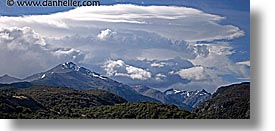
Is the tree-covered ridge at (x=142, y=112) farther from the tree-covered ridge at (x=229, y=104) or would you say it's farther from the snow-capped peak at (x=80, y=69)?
the snow-capped peak at (x=80, y=69)

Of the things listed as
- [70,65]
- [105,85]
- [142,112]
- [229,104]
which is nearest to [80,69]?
[70,65]

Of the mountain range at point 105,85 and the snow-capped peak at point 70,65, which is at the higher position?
the snow-capped peak at point 70,65

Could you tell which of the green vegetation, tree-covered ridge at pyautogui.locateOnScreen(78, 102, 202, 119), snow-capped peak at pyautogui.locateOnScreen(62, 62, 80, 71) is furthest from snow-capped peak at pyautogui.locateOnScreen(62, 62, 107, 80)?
tree-covered ridge at pyautogui.locateOnScreen(78, 102, 202, 119)

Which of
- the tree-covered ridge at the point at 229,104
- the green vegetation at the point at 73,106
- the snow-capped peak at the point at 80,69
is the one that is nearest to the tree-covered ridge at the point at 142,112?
the green vegetation at the point at 73,106

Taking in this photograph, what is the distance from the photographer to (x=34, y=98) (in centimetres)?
744

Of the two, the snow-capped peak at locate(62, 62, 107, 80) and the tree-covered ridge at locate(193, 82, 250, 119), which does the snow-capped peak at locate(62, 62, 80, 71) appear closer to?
the snow-capped peak at locate(62, 62, 107, 80)

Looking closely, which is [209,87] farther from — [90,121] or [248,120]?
[90,121]

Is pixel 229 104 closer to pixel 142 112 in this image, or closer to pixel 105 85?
pixel 142 112

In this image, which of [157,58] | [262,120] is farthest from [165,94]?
[262,120]

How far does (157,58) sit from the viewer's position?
7414 mm

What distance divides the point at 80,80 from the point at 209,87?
3.04 feet

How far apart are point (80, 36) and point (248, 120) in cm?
134

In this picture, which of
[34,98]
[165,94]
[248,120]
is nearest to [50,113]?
[34,98]
